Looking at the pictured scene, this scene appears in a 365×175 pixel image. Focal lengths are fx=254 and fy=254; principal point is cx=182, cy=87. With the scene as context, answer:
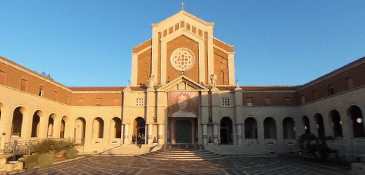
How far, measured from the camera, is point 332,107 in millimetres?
28031

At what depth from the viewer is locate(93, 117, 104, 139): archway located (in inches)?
1496

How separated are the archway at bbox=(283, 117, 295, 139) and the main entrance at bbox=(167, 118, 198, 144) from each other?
13314 millimetres

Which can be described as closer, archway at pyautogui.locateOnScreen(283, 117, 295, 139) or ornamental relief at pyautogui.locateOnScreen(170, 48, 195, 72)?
archway at pyautogui.locateOnScreen(283, 117, 295, 139)

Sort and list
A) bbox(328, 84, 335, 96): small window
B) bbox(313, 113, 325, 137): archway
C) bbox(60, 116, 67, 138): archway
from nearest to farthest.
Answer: bbox(328, 84, 335, 96): small window < bbox(313, 113, 325, 137): archway < bbox(60, 116, 67, 138): archway

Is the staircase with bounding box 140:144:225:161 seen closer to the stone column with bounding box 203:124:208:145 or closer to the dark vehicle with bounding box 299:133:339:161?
the stone column with bounding box 203:124:208:145

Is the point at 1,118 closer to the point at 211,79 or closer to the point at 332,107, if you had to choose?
the point at 211,79

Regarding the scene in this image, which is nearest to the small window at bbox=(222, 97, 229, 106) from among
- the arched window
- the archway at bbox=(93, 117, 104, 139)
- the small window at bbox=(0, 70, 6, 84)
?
the archway at bbox=(93, 117, 104, 139)

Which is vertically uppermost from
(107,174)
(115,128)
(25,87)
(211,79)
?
(211,79)

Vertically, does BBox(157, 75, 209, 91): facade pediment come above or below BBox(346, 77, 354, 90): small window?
above

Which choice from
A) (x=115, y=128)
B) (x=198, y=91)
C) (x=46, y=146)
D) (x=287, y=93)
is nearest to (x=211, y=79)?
(x=198, y=91)

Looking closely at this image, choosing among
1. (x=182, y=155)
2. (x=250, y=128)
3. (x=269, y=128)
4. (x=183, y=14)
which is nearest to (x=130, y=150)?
(x=182, y=155)

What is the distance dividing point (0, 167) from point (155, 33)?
29360 millimetres

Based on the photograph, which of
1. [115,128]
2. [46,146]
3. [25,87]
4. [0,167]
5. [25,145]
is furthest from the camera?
[115,128]

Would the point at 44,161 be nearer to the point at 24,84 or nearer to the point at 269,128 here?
the point at 24,84
